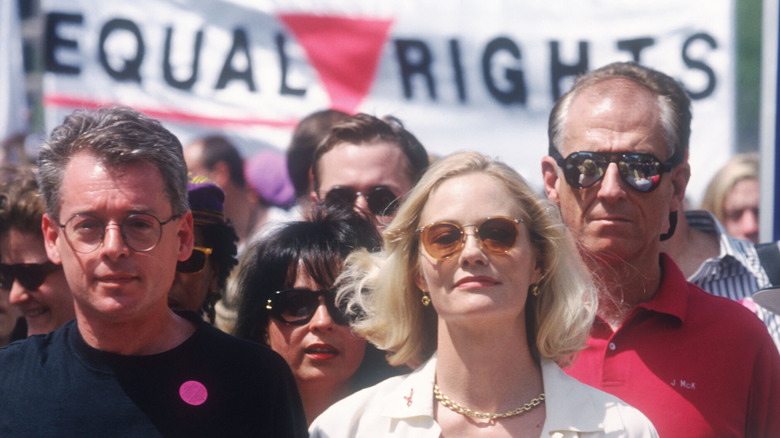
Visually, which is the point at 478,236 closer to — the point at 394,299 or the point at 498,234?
the point at 498,234

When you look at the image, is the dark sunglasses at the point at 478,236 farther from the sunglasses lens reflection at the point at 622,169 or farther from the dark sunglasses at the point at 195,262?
the dark sunglasses at the point at 195,262

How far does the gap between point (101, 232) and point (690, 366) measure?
6.03 feet

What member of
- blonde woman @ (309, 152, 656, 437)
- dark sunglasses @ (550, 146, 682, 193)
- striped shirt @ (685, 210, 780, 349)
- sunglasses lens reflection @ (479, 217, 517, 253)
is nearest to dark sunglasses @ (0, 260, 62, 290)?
blonde woman @ (309, 152, 656, 437)

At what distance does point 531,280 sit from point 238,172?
3.38 m

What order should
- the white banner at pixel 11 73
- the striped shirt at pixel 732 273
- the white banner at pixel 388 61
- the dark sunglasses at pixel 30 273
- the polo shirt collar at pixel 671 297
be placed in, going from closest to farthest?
the polo shirt collar at pixel 671 297 < the dark sunglasses at pixel 30 273 < the striped shirt at pixel 732 273 < the white banner at pixel 388 61 < the white banner at pixel 11 73

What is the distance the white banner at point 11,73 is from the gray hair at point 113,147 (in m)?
4.08

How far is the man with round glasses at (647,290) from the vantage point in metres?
3.15

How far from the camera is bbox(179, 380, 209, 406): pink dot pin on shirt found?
2.57 metres

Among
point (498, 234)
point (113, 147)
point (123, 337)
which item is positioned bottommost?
point (123, 337)

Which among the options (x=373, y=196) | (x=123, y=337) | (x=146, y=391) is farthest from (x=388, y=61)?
(x=146, y=391)

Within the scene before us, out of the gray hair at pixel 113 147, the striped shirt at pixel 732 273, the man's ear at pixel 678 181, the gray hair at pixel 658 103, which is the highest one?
the gray hair at pixel 113 147

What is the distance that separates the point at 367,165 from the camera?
4.32 meters

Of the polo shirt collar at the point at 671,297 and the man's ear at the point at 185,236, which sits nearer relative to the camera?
the man's ear at the point at 185,236

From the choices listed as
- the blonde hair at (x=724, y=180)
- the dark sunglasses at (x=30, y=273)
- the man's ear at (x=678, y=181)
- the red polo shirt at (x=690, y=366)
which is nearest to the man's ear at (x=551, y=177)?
the man's ear at (x=678, y=181)
